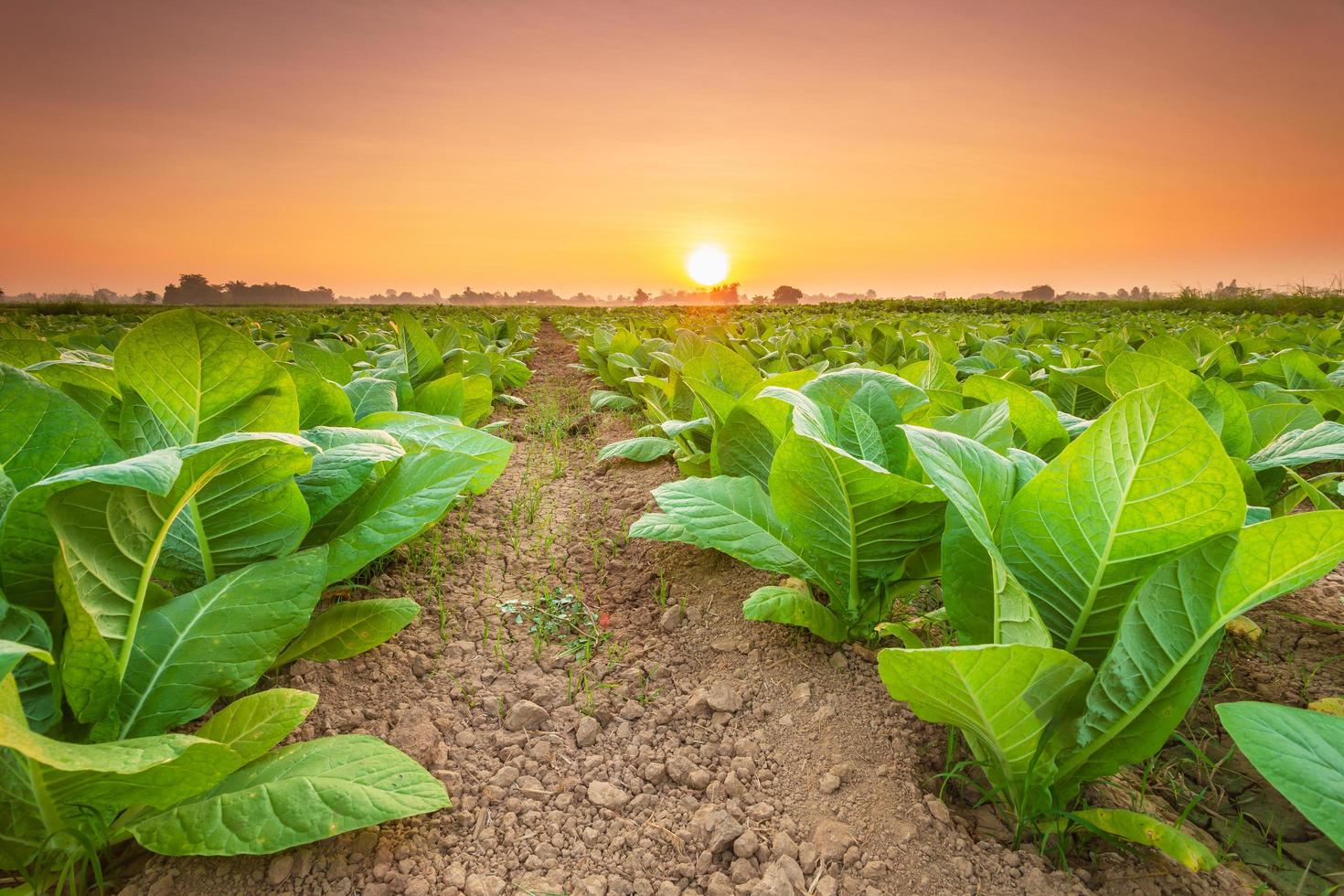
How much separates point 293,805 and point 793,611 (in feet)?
3.91

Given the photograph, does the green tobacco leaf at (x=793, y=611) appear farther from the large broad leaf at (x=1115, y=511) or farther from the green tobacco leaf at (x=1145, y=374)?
the green tobacco leaf at (x=1145, y=374)

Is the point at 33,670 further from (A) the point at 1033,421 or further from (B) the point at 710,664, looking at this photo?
(A) the point at 1033,421

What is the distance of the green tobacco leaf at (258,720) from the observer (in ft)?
4.38

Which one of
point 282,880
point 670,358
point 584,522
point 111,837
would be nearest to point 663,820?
point 282,880

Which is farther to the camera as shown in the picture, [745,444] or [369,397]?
[369,397]

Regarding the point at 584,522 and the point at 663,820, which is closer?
the point at 663,820

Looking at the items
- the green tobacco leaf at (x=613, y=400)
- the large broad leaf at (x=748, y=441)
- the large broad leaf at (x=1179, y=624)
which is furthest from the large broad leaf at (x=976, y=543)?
the green tobacco leaf at (x=613, y=400)

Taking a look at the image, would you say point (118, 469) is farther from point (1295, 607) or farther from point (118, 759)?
point (1295, 607)

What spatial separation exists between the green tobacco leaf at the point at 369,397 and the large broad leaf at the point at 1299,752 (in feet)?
8.06

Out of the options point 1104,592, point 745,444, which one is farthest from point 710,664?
point 1104,592

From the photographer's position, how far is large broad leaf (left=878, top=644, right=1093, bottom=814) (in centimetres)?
110

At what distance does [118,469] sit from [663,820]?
1.25 m

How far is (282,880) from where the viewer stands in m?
1.31

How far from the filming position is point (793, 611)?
183cm
